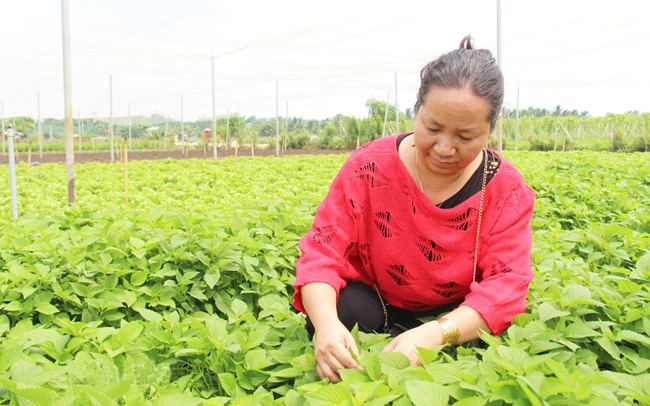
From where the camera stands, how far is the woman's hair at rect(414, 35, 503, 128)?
1369 millimetres

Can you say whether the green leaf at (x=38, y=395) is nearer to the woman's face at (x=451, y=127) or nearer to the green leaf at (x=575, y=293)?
the woman's face at (x=451, y=127)

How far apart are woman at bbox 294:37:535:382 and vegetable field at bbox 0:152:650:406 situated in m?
0.10

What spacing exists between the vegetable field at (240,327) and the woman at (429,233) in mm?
99

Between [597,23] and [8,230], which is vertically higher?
[597,23]

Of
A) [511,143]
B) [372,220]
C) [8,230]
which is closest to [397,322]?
[372,220]

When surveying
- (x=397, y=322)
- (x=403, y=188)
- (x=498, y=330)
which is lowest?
(x=397, y=322)

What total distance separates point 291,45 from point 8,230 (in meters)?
9.10

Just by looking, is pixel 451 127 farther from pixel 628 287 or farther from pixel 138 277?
pixel 138 277

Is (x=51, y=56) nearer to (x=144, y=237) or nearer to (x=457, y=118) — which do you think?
(x=144, y=237)

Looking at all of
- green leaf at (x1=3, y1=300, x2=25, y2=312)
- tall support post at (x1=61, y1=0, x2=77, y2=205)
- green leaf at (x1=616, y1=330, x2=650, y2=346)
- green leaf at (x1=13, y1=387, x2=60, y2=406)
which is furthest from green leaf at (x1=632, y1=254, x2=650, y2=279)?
tall support post at (x1=61, y1=0, x2=77, y2=205)

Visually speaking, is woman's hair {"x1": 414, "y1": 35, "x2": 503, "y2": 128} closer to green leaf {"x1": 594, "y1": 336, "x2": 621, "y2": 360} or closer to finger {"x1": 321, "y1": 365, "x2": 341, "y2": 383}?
green leaf {"x1": 594, "y1": 336, "x2": 621, "y2": 360}

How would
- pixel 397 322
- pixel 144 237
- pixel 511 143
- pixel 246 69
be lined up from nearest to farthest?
pixel 397 322 < pixel 144 237 < pixel 246 69 < pixel 511 143

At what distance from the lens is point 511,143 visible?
22.3 metres

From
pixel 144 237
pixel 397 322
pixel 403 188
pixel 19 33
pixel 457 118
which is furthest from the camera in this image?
pixel 19 33
